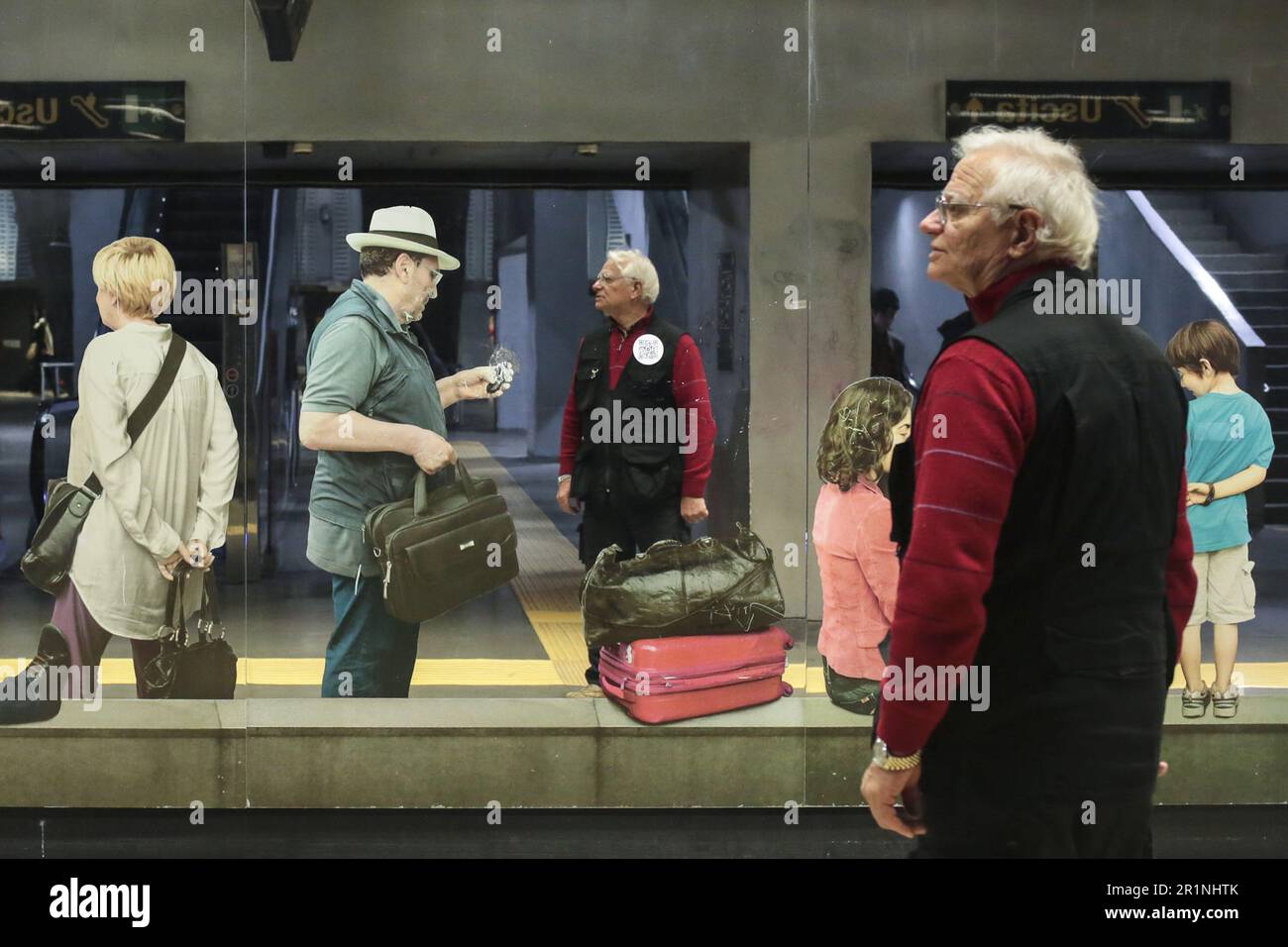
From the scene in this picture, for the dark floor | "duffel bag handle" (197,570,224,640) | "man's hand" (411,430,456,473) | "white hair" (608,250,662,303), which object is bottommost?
the dark floor

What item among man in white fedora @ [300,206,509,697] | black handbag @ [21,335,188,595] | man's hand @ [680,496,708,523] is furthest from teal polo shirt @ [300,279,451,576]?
man's hand @ [680,496,708,523]

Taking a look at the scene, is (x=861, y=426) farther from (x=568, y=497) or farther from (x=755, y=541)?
(x=568, y=497)

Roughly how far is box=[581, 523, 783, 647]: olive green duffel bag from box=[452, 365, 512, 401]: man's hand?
1.99ft

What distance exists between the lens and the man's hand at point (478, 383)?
4.83 m

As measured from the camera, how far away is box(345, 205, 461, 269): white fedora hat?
190 inches

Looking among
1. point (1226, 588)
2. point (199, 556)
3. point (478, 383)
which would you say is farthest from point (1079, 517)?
point (199, 556)

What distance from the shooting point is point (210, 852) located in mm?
4789

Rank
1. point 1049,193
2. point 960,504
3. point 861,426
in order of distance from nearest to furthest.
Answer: point 960,504 < point 1049,193 < point 861,426

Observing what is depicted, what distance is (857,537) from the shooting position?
4.81m

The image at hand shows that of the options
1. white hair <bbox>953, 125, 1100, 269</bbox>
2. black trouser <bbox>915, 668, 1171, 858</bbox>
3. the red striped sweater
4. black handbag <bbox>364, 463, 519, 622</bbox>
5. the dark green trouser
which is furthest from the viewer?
the dark green trouser

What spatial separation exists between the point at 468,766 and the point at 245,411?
1318 mm

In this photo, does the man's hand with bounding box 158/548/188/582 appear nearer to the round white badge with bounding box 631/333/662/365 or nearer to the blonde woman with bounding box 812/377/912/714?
the round white badge with bounding box 631/333/662/365

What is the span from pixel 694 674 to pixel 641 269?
127 centimetres
